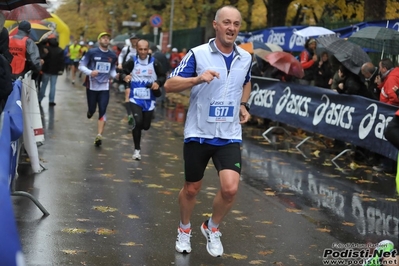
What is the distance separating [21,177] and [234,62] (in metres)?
4.51

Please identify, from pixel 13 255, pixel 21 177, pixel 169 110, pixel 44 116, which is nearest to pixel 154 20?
pixel 169 110

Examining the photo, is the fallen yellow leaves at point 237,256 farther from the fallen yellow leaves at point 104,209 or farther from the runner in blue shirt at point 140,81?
the runner in blue shirt at point 140,81

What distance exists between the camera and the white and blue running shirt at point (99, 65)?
47.2 ft

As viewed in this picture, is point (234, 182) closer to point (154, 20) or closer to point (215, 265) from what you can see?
point (215, 265)

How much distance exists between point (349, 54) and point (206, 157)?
9133mm

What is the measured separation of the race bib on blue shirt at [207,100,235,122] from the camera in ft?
22.3

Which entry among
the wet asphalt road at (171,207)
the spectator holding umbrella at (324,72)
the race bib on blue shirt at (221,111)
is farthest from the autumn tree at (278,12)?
the race bib on blue shirt at (221,111)

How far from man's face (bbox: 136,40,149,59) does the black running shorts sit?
5.86 m

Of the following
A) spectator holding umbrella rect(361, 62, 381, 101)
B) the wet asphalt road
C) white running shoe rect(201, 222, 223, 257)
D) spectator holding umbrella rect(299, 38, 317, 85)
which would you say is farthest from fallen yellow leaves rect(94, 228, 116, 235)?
spectator holding umbrella rect(299, 38, 317, 85)

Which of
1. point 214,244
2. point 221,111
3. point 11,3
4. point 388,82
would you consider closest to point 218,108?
point 221,111

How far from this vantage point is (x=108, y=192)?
974cm

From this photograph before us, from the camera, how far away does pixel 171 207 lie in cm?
911

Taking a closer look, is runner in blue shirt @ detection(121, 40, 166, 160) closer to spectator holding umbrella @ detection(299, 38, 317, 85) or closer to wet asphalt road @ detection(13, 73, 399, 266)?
wet asphalt road @ detection(13, 73, 399, 266)

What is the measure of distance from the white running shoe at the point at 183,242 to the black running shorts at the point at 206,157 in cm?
48
